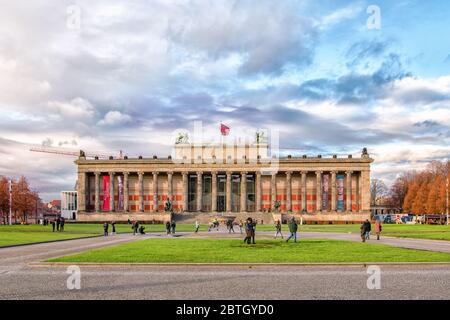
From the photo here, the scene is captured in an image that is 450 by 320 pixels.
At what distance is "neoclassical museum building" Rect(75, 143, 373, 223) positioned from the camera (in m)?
135

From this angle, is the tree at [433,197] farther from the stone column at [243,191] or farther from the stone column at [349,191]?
the stone column at [243,191]

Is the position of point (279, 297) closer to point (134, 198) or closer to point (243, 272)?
point (243, 272)

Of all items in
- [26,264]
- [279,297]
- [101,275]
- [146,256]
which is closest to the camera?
[279,297]

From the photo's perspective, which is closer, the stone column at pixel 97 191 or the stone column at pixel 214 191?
the stone column at pixel 214 191

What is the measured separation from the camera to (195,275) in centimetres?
2027

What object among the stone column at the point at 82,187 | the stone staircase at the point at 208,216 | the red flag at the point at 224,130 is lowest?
the stone staircase at the point at 208,216

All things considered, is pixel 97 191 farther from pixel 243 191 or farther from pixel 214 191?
pixel 243 191

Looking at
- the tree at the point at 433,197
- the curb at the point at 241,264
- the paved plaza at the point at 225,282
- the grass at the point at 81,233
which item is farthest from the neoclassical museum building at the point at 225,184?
the paved plaza at the point at 225,282

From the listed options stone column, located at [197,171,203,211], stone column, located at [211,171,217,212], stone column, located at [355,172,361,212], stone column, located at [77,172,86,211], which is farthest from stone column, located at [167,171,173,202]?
stone column, located at [355,172,361,212]

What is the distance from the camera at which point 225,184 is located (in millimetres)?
142250

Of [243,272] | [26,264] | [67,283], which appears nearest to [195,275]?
[243,272]

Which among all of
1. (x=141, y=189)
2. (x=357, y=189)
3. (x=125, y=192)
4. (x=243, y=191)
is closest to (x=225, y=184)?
(x=243, y=191)

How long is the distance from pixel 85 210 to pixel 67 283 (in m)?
124

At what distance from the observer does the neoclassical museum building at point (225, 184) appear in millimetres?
135125
